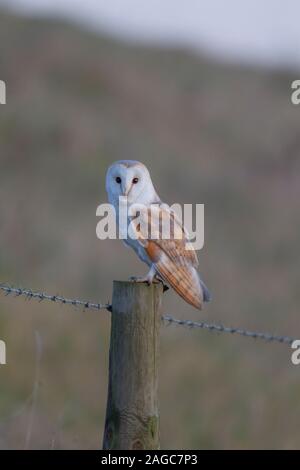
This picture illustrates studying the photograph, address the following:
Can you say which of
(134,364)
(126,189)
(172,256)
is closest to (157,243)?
(172,256)

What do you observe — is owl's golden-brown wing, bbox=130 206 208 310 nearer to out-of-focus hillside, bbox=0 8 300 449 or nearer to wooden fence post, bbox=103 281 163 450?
wooden fence post, bbox=103 281 163 450

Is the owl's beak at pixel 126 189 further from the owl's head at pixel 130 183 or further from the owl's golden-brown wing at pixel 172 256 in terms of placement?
the owl's golden-brown wing at pixel 172 256

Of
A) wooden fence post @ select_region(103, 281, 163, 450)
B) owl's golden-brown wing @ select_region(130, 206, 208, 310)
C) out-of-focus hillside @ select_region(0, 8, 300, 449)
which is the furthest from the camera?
out-of-focus hillside @ select_region(0, 8, 300, 449)

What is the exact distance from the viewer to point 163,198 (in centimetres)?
1912

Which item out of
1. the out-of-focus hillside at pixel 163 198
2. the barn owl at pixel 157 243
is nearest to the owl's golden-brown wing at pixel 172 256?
the barn owl at pixel 157 243

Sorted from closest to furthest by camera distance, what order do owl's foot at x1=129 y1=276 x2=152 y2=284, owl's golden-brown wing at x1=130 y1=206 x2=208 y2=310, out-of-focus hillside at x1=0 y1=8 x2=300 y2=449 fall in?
1. owl's foot at x1=129 y1=276 x2=152 y2=284
2. owl's golden-brown wing at x1=130 y1=206 x2=208 y2=310
3. out-of-focus hillside at x1=0 y1=8 x2=300 y2=449

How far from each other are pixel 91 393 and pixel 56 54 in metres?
20.3

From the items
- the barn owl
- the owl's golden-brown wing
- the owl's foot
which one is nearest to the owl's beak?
the barn owl

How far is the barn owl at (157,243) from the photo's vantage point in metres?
4.73

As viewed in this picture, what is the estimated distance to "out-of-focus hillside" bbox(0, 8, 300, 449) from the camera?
8719 millimetres

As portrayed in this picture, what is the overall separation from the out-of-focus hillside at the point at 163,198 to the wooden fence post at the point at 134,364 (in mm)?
816

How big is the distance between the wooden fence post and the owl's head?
69 centimetres
